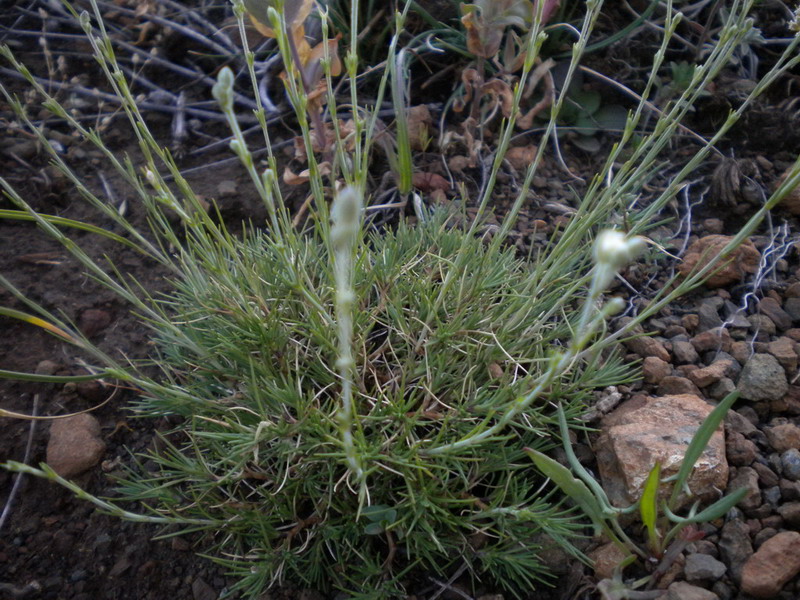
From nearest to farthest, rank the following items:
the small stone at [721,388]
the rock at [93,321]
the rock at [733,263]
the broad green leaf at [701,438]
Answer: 1. the broad green leaf at [701,438]
2. the small stone at [721,388]
3. the rock at [733,263]
4. the rock at [93,321]

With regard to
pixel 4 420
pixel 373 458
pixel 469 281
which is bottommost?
pixel 4 420

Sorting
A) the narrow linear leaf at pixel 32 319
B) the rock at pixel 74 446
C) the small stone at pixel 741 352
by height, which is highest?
the narrow linear leaf at pixel 32 319

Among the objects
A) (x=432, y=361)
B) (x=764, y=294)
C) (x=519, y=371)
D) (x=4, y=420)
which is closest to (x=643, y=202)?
(x=764, y=294)

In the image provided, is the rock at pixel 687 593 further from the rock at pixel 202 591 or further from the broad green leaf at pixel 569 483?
the rock at pixel 202 591

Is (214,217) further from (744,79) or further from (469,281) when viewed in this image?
(744,79)

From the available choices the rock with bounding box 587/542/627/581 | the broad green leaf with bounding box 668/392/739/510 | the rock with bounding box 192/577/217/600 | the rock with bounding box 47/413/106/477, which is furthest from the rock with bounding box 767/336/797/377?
the rock with bounding box 47/413/106/477

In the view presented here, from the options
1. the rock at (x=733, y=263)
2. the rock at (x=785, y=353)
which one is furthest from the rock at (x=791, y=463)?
the rock at (x=733, y=263)

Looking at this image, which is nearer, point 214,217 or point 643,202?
point 643,202
